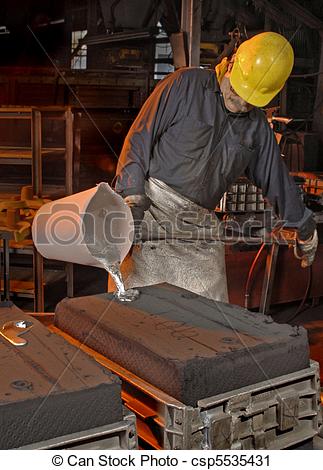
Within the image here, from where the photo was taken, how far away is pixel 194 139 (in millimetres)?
2539

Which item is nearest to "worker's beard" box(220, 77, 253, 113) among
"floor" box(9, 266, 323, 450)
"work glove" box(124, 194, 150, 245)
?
"work glove" box(124, 194, 150, 245)

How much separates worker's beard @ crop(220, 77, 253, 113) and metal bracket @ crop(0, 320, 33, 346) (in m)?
1.48

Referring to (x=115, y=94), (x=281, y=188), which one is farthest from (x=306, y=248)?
(x=115, y=94)

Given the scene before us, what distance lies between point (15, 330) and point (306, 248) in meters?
1.68

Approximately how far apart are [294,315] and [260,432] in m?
4.25

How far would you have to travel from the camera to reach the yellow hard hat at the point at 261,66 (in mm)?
2297

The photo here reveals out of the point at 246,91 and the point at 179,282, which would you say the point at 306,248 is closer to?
the point at 179,282

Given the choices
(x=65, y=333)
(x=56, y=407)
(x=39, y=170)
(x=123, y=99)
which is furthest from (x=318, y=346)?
(x=123, y=99)

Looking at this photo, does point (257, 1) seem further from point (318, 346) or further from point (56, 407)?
point (56, 407)

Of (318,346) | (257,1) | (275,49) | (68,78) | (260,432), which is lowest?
(318,346)

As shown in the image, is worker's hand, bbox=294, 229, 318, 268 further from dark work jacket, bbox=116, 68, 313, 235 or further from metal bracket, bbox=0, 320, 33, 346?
metal bracket, bbox=0, 320, 33, 346

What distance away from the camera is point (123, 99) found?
9.08 metres

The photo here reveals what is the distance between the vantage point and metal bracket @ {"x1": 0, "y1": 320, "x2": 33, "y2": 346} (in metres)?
1.29
